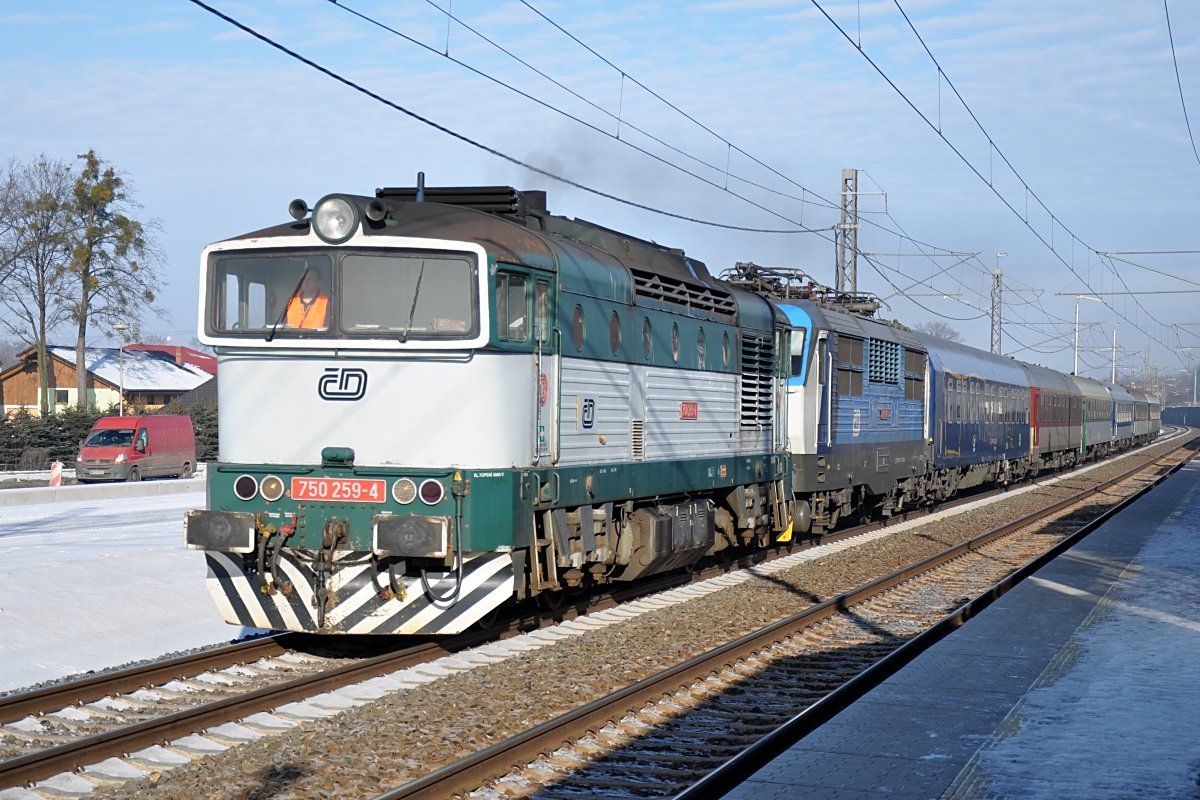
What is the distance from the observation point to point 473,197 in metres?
12.3

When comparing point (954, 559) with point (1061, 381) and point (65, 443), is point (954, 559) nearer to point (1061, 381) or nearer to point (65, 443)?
point (1061, 381)

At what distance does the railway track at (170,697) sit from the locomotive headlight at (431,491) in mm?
1481

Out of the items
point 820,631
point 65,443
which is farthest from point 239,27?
point 65,443

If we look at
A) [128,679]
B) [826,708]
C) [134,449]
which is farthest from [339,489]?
[134,449]

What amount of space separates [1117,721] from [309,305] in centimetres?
701

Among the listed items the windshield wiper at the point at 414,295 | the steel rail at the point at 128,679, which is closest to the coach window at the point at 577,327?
the windshield wiper at the point at 414,295

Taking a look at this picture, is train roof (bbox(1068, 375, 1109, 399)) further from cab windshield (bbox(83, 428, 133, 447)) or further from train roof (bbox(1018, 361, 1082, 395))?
cab windshield (bbox(83, 428, 133, 447))

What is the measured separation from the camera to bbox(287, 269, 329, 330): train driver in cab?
35.1 feet

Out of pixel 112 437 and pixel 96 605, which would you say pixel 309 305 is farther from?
pixel 112 437

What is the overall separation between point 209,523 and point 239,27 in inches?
177

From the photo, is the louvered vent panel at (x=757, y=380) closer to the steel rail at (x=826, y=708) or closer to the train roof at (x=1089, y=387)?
the steel rail at (x=826, y=708)

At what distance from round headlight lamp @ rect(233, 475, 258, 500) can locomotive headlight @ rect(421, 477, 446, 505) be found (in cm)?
155

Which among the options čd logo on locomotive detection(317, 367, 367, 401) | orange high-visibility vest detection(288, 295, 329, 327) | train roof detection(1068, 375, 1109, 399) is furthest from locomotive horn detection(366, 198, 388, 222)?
train roof detection(1068, 375, 1109, 399)

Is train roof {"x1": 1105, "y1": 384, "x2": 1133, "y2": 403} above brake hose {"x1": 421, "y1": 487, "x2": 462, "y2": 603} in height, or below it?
above
